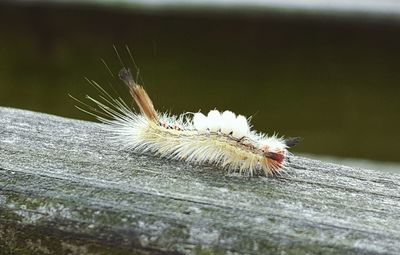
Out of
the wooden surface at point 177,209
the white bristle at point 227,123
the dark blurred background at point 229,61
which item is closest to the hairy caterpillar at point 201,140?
the white bristle at point 227,123

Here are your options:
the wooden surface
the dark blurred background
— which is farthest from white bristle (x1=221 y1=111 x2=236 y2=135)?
the dark blurred background

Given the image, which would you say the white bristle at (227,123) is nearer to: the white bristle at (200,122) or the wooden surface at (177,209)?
the white bristle at (200,122)

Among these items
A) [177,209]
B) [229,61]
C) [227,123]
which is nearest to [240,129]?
[227,123]

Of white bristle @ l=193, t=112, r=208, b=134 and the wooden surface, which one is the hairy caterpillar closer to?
white bristle @ l=193, t=112, r=208, b=134

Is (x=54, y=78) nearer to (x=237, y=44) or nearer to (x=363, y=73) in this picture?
(x=237, y=44)

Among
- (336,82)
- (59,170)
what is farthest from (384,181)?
(336,82)

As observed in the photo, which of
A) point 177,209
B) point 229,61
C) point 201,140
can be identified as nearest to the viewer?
point 177,209

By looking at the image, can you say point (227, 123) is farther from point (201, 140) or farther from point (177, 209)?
point (177, 209)
